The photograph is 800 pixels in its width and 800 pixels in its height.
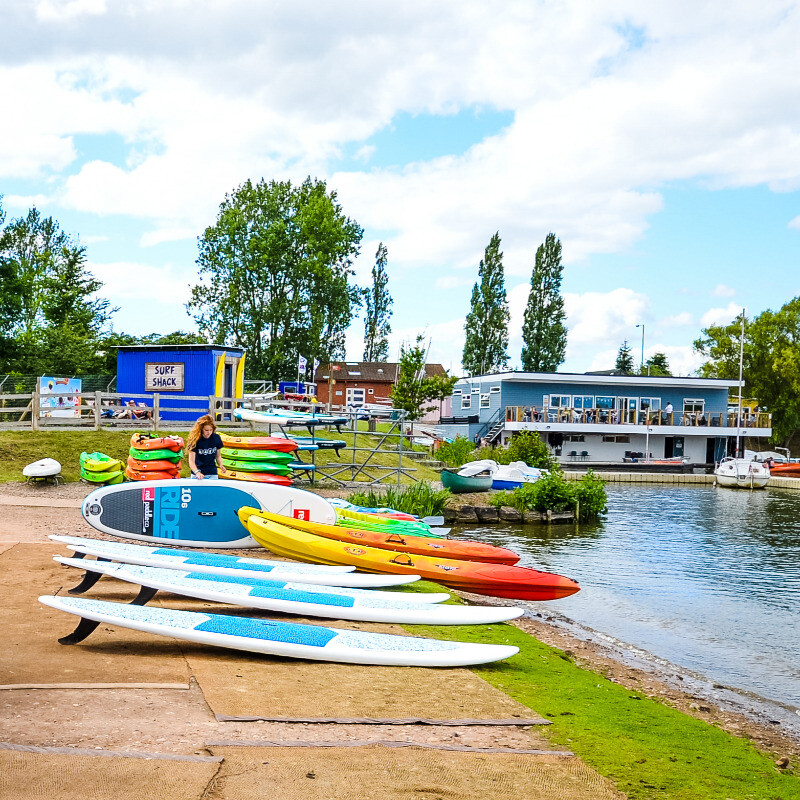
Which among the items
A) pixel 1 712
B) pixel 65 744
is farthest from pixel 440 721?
pixel 1 712

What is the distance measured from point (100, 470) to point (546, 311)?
55107mm

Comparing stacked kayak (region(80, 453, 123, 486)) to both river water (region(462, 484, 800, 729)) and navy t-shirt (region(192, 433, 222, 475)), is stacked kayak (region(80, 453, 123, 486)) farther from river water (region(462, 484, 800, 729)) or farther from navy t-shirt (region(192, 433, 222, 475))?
river water (region(462, 484, 800, 729))

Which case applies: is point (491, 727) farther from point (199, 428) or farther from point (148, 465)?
point (148, 465)

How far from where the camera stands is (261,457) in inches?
806

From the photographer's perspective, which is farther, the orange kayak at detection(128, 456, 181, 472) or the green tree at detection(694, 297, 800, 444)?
the green tree at detection(694, 297, 800, 444)

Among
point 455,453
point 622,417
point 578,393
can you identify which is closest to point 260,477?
point 455,453

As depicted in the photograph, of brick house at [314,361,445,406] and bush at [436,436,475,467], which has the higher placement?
brick house at [314,361,445,406]

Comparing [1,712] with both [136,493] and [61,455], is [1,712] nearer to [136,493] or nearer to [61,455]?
[136,493]

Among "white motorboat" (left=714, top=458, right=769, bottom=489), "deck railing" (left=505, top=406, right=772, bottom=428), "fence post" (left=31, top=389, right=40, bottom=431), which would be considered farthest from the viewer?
"deck railing" (left=505, top=406, right=772, bottom=428)

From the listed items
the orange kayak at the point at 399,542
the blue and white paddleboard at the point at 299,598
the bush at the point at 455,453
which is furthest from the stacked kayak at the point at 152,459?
the bush at the point at 455,453

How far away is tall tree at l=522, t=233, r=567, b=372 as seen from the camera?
230ft

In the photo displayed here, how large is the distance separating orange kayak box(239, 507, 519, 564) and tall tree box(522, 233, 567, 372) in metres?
58.2

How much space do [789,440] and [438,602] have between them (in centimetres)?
6736

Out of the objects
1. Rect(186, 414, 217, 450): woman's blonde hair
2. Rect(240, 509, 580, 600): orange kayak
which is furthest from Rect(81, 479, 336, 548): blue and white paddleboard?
Rect(240, 509, 580, 600): orange kayak
